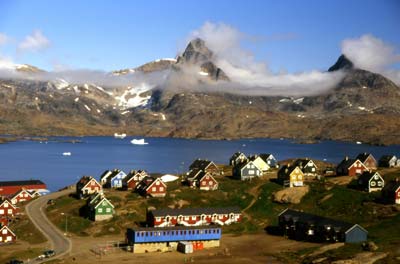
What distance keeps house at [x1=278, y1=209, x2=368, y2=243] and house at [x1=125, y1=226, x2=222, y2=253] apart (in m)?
11.3

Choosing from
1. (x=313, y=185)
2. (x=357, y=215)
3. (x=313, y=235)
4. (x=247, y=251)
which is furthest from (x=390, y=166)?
(x=247, y=251)

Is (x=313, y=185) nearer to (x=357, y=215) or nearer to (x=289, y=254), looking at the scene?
(x=357, y=215)

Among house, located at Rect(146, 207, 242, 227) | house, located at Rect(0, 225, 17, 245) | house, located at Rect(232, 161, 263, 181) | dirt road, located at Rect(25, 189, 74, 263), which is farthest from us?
house, located at Rect(232, 161, 263, 181)

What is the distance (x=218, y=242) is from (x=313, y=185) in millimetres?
31522

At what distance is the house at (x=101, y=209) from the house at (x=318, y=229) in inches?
1077

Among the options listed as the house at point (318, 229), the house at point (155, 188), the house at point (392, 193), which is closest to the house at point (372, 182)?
the house at point (392, 193)

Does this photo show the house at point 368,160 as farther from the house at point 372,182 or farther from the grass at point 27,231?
the grass at point 27,231

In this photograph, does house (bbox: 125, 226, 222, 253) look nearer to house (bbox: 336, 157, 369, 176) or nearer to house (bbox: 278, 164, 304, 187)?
house (bbox: 278, 164, 304, 187)

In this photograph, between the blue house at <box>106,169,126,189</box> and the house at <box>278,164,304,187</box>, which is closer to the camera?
the house at <box>278,164,304,187</box>

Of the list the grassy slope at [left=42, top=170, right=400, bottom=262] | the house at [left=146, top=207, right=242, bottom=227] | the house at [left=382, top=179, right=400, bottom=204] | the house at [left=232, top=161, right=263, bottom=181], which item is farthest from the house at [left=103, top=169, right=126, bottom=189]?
the house at [left=382, top=179, right=400, bottom=204]

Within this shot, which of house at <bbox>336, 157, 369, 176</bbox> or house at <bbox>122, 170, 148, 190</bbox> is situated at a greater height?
house at <bbox>336, 157, 369, 176</bbox>

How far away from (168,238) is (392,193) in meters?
37.4

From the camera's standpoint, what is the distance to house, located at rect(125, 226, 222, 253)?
83875 millimetres

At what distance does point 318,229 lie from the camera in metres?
85.9
